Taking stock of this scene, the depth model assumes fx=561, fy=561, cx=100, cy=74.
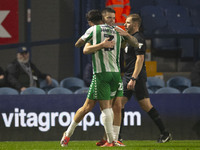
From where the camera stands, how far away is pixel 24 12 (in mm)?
12109

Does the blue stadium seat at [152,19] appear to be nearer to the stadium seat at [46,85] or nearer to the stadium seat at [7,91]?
the stadium seat at [46,85]

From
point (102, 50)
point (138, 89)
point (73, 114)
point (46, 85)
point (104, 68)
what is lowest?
point (73, 114)

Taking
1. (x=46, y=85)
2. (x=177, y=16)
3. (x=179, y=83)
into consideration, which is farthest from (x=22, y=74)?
(x=177, y=16)

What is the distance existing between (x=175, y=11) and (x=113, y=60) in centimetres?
700

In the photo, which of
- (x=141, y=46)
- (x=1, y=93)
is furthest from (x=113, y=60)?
(x=1, y=93)

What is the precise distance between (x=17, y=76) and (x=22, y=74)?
13cm

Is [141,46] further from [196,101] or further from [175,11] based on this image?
[175,11]

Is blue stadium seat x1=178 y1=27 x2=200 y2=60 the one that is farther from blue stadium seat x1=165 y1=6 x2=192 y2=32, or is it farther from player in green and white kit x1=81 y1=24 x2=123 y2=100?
player in green and white kit x1=81 y1=24 x2=123 y2=100

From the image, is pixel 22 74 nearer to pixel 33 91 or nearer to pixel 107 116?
pixel 33 91

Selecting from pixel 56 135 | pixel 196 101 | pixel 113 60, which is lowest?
pixel 56 135

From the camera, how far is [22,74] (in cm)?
1001

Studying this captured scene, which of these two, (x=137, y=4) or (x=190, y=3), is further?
(x=190, y=3)

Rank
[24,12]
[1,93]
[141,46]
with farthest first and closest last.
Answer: [24,12] → [1,93] → [141,46]

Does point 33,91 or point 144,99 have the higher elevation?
point 144,99
